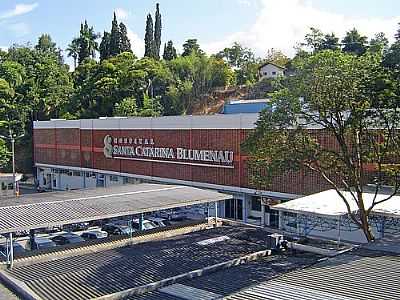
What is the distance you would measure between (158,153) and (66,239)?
53.0 feet

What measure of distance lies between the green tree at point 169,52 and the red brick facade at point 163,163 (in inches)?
1100

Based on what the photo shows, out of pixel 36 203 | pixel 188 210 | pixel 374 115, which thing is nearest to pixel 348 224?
pixel 374 115

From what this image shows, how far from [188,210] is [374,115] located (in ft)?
49.8

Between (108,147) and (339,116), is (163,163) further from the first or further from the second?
(339,116)

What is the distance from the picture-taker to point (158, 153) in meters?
38.5

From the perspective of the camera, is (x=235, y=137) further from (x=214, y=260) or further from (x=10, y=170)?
(x=10, y=170)

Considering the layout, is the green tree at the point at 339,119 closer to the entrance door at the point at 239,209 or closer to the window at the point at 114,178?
the entrance door at the point at 239,209

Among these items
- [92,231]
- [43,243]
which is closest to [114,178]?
[92,231]

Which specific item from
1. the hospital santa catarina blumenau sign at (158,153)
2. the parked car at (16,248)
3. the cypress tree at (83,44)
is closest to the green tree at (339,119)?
the parked car at (16,248)

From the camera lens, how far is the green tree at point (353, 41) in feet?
196

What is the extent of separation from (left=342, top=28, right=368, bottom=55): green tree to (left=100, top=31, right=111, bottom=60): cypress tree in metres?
33.1

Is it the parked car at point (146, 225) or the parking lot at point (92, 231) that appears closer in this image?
the parking lot at point (92, 231)

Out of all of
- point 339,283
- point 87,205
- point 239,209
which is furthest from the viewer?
point 239,209

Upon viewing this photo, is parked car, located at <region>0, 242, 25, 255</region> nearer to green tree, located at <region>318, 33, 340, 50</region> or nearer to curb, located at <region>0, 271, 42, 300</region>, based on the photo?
curb, located at <region>0, 271, 42, 300</region>
